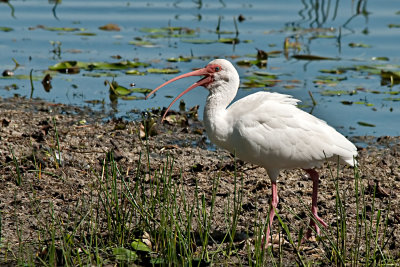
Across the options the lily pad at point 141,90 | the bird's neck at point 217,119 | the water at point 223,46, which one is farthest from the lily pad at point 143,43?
the bird's neck at point 217,119

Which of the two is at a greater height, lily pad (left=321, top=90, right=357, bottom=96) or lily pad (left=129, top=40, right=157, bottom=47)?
lily pad (left=129, top=40, right=157, bottom=47)

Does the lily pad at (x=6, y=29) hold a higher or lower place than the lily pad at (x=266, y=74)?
higher

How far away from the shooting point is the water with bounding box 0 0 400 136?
9.72 meters

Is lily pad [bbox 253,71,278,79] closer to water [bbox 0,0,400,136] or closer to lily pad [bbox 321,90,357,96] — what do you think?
water [bbox 0,0,400,136]

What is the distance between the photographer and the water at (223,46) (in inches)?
383

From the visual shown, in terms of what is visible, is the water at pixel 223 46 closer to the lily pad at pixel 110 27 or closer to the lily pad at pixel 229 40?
the lily pad at pixel 229 40

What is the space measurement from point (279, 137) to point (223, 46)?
6386 mm

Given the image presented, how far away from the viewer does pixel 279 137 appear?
5863 millimetres

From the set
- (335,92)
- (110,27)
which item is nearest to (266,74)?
(335,92)

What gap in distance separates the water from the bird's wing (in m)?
2.88

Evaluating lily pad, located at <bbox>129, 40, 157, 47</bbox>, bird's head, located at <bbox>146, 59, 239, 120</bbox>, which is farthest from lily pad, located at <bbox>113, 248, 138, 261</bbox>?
lily pad, located at <bbox>129, 40, 157, 47</bbox>

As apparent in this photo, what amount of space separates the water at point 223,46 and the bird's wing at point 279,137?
9.45ft

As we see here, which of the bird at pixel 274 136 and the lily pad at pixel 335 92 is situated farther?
the lily pad at pixel 335 92

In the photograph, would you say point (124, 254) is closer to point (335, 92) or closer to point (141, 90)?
point (141, 90)
